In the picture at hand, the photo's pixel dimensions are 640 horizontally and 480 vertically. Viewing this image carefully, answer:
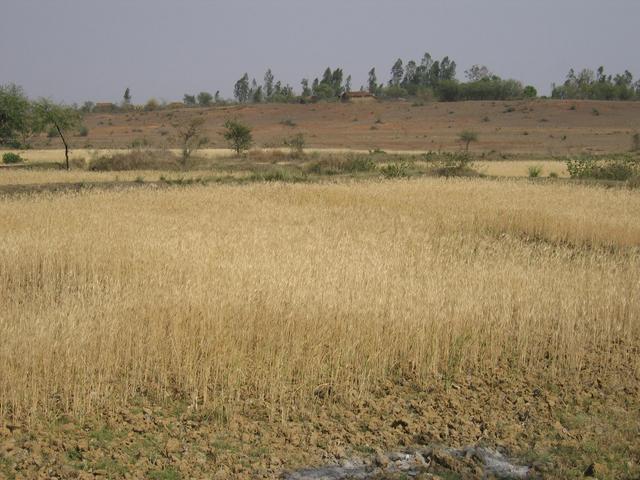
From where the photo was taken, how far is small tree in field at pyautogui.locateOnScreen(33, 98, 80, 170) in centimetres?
3825

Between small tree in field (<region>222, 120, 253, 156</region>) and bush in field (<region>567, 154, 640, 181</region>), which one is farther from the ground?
small tree in field (<region>222, 120, 253, 156</region>)

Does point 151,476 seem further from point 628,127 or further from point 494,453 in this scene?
point 628,127

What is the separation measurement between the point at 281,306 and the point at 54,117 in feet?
117

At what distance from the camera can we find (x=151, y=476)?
191 inches

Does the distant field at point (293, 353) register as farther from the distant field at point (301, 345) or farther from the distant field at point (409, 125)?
the distant field at point (409, 125)

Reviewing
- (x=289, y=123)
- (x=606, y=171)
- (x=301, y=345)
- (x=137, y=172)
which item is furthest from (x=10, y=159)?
(x=289, y=123)

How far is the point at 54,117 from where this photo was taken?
3916 cm

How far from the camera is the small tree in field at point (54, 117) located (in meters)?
38.2

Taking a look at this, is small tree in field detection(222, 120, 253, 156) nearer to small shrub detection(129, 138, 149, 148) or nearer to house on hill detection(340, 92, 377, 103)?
small shrub detection(129, 138, 149, 148)

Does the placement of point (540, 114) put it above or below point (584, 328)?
above

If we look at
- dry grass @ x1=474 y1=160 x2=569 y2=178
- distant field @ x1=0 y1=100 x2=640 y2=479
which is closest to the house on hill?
dry grass @ x1=474 y1=160 x2=569 y2=178

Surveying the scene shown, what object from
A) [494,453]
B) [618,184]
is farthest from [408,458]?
[618,184]

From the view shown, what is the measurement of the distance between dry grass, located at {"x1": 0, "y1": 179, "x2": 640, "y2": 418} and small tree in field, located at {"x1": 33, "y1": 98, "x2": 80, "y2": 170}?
25.2m

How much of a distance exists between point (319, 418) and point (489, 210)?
1308 centimetres
